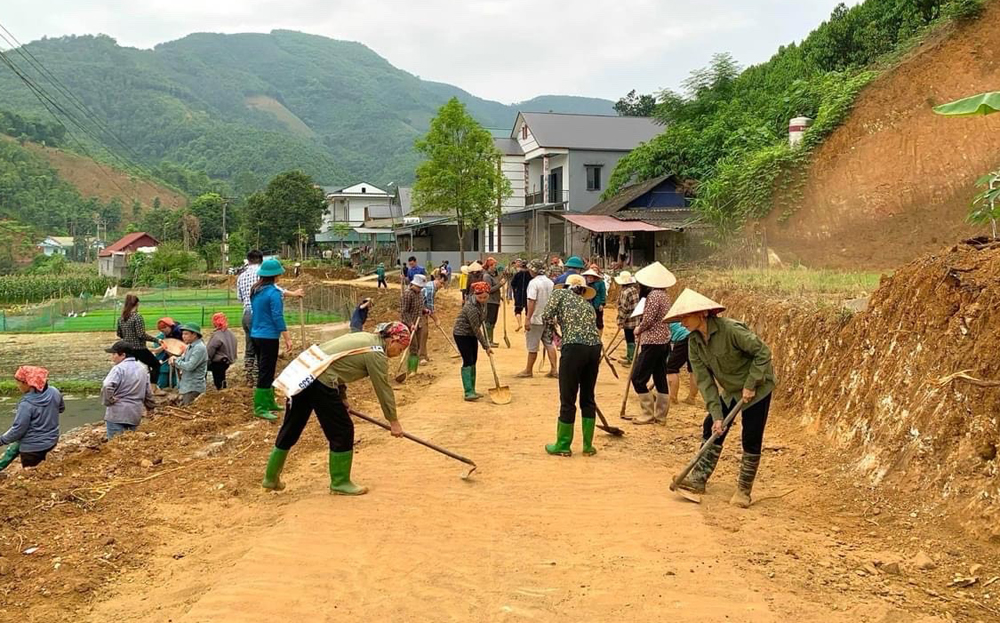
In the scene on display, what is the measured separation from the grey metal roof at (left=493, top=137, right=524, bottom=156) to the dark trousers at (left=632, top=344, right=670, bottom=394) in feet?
126

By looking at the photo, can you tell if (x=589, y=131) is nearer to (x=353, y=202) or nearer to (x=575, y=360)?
(x=353, y=202)

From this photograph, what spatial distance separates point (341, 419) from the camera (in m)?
A: 6.34

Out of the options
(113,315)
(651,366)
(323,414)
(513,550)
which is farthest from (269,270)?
(113,315)

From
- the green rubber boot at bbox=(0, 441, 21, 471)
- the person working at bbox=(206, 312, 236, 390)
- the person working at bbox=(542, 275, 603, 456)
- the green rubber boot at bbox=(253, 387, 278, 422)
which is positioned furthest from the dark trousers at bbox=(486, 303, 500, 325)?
the green rubber boot at bbox=(0, 441, 21, 471)

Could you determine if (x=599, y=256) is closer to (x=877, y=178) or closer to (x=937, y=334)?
(x=877, y=178)

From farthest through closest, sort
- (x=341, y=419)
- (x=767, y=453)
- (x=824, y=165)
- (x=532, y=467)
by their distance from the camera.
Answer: (x=824, y=165), (x=767, y=453), (x=532, y=467), (x=341, y=419)

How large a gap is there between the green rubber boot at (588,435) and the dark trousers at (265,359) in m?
3.83

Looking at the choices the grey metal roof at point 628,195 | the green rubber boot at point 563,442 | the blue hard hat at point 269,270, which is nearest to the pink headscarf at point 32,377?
the blue hard hat at point 269,270

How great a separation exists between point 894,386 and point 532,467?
11.3ft

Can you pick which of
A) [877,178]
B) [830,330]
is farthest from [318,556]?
[877,178]

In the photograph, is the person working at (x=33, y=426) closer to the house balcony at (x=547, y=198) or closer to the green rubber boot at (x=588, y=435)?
the green rubber boot at (x=588, y=435)

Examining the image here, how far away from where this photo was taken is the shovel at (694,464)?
605cm

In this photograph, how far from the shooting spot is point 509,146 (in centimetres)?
4750

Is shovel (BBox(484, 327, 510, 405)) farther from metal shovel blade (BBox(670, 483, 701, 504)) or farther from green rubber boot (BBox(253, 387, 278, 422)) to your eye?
metal shovel blade (BBox(670, 483, 701, 504))
